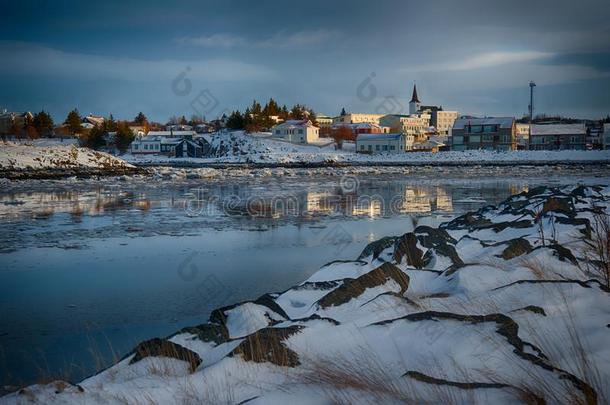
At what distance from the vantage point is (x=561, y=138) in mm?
88938

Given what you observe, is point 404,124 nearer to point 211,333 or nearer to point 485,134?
point 485,134

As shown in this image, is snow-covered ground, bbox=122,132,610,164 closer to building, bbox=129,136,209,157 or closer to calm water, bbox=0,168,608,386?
building, bbox=129,136,209,157

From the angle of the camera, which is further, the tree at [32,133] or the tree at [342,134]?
the tree at [32,133]

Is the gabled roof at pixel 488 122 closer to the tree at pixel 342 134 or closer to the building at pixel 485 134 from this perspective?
the building at pixel 485 134

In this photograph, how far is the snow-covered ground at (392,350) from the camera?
295 cm

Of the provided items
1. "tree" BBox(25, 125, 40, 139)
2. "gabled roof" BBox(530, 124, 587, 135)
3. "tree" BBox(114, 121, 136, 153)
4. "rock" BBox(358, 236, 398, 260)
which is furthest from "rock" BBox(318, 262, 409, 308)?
"tree" BBox(25, 125, 40, 139)

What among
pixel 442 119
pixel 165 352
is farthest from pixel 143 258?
pixel 442 119

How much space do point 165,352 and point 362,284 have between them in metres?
2.10

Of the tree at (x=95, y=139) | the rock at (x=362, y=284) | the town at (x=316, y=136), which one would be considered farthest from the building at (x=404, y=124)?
the rock at (x=362, y=284)

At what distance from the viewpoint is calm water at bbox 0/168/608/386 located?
5.12m

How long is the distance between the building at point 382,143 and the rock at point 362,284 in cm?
7518

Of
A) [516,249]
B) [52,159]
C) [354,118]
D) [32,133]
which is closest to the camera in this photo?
[516,249]

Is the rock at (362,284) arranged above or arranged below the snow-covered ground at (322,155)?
below

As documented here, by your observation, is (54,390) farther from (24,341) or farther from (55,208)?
(55,208)
